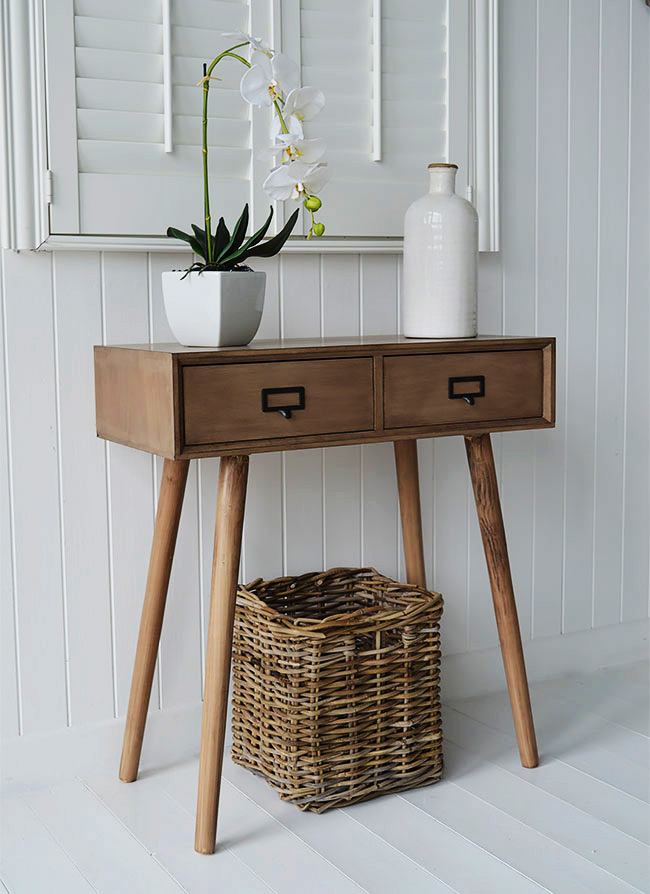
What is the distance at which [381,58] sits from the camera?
6.78 ft

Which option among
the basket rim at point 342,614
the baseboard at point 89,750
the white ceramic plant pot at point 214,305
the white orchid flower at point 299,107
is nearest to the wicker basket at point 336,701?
the basket rim at point 342,614

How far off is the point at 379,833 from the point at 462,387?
757 mm

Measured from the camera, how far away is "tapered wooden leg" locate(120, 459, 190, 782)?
184 cm

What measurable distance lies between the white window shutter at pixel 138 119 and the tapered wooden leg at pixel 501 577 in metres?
0.65

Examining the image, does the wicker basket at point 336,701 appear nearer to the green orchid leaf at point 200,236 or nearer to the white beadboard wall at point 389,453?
the white beadboard wall at point 389,453

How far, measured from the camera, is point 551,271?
7.79 ft

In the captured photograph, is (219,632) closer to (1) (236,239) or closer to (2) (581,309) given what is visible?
(1) (236,239)

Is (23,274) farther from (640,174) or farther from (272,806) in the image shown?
(640,174)

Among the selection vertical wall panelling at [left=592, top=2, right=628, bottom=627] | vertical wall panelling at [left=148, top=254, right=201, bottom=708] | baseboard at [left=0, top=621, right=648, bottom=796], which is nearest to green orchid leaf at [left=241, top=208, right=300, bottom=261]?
vertical wall panelling at [left=148, top=254, right=201, bottom=708]

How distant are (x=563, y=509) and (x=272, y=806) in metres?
1.04

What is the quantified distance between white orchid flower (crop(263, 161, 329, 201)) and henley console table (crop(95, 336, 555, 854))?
25 centimetres

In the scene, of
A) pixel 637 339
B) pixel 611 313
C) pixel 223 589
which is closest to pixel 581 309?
pixel 611 313

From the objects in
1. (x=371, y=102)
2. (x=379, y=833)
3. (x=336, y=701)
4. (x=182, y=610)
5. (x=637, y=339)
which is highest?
(x=371, y=102)

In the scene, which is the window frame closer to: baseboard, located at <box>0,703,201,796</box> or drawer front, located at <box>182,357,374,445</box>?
drawer front, located at <box>182,357,374,445</box>
